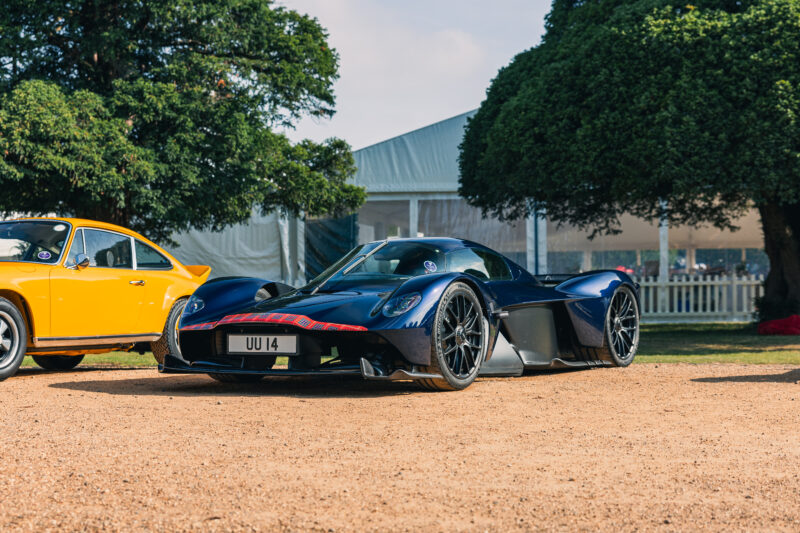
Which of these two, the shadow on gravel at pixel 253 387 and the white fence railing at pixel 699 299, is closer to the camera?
the shadow on gravel at pixel 253 387

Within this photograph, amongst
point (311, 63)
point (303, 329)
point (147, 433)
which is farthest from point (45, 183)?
point (147, 433)

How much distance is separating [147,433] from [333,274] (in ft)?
9.12

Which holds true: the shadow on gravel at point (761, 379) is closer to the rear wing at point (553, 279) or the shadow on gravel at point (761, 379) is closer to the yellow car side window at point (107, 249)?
the rear wing at point (553, 279)

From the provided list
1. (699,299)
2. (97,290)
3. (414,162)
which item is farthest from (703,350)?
(414,162)

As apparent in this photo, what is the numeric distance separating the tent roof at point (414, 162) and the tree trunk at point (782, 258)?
324 inches

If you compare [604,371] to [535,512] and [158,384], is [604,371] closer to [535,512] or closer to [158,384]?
[158,384]

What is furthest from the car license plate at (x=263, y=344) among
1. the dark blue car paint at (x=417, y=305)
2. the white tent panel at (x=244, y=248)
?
the white tent panel at (x=244, y=248)

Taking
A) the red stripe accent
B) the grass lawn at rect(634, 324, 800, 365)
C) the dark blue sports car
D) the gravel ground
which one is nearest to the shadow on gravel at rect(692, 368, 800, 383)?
the gravel ground

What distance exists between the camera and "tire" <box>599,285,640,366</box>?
28.4 ft

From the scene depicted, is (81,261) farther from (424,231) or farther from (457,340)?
(424,231)

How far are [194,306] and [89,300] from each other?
6.14 feet

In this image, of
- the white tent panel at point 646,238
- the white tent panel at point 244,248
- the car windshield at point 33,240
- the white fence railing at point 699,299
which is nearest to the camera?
the car windshield at point 33,240

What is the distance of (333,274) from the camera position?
754 cm

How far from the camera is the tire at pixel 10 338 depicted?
25.7 ft
